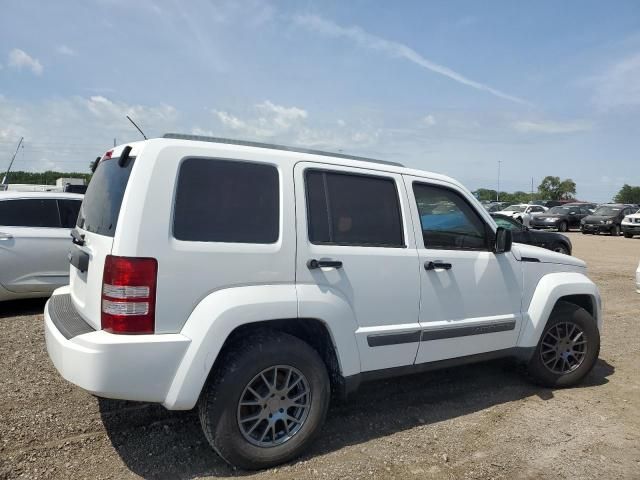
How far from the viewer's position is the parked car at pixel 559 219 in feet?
94.1

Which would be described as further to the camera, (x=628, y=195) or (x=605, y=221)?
(x=628, y=195)

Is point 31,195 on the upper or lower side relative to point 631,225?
upper

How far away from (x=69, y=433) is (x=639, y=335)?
655 cm

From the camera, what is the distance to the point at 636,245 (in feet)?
68.4

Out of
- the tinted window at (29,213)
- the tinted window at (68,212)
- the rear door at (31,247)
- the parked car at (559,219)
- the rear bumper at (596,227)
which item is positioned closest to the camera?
the rear door at (31,247)

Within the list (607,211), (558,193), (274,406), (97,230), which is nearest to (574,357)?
(274,406)

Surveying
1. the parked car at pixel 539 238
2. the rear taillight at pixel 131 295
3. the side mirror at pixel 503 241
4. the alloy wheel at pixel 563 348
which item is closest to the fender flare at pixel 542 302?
the alloy wheel at pixel 563 348

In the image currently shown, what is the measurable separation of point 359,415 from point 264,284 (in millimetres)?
1545

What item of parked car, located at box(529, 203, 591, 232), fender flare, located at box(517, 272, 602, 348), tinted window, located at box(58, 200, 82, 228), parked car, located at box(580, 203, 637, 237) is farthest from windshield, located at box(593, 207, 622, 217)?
tinted window, located at box(58, 200, 82, 228)

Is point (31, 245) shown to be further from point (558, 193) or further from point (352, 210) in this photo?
point (558, 193)

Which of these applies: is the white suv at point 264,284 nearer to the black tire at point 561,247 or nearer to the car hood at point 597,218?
the black tire at point 561,247

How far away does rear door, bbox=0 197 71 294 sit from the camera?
6.46 metres

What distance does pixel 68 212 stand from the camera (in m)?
7.03

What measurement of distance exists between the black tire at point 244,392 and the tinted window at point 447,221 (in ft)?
4.22
